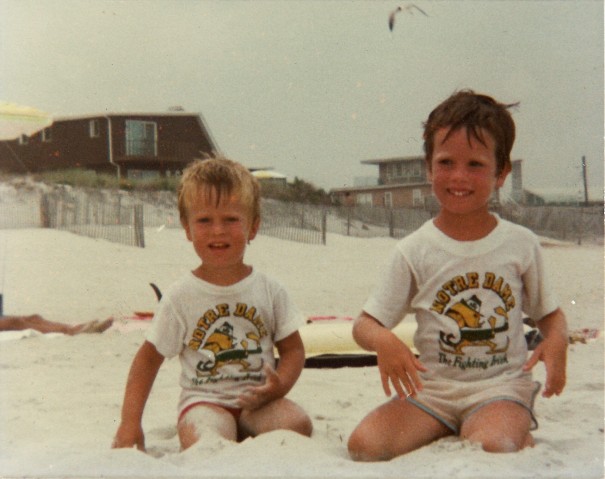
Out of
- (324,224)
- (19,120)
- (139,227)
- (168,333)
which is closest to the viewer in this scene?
(168,333)

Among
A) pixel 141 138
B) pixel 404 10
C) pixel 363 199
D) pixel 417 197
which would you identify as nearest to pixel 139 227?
pixel 141 138

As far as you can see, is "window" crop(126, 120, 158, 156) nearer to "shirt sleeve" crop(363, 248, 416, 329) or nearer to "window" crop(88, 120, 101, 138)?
"window" crop(88, 120, 101, 138)

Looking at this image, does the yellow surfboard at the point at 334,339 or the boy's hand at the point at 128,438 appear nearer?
the boy's hand at the point at 128,438

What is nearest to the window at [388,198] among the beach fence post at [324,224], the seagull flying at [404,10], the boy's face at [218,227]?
→ the beach fence post at [324,224]

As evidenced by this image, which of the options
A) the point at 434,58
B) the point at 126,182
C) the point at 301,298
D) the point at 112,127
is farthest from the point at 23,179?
the point at 434,58

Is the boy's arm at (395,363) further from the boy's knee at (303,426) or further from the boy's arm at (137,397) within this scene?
the boy's arm at (137,397)

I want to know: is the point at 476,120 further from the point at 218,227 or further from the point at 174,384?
the point at 174,384
